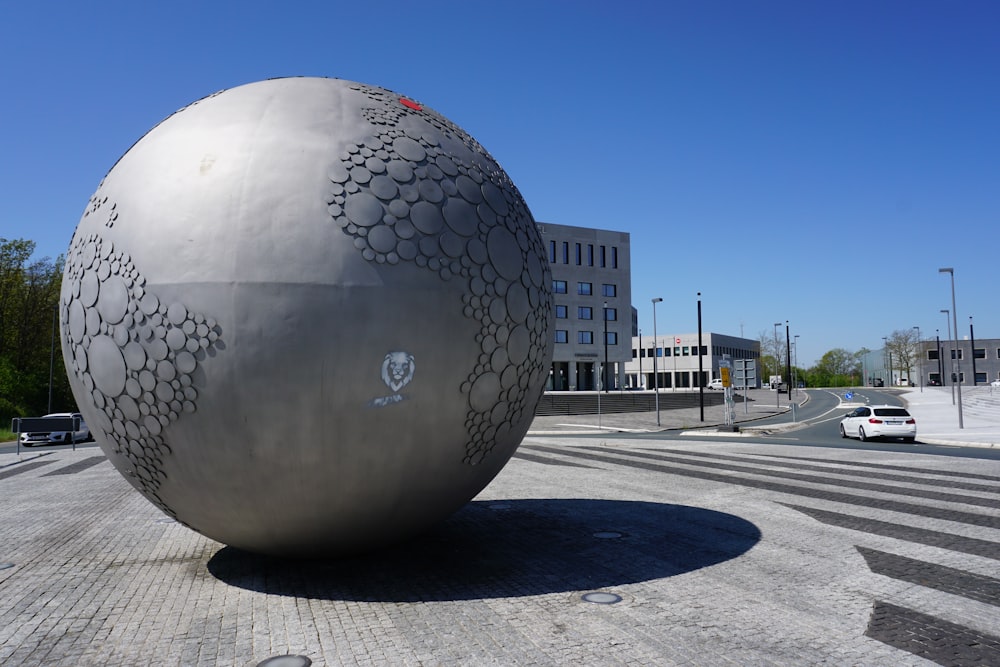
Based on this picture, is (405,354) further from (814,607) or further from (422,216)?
(814,607)

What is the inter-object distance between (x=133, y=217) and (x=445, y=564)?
15.0 ft

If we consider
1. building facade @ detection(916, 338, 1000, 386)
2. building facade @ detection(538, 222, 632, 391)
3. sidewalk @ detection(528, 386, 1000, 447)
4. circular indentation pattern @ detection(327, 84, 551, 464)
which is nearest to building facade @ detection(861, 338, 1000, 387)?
building facade @ detection(916, 338, 1000, 386)

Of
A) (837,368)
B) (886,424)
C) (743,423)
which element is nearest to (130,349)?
(886,424)

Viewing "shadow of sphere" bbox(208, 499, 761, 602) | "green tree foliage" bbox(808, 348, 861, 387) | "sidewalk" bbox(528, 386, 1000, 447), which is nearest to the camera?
"shadow of sphere" bbox(208, 499, 761, 602)

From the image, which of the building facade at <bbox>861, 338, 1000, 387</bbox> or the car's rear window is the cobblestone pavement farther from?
the building facade at <bbox>861, 338, 1000, 387</bbox>

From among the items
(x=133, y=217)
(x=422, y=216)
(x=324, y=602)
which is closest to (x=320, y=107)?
(x=422, y=216)

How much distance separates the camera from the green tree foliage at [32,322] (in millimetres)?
49781

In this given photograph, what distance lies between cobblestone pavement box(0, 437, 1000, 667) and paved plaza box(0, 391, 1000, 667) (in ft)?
0.09

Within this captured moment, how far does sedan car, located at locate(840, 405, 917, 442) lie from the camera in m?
25.7

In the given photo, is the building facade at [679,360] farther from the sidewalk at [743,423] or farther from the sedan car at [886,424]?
the sedan car at [886,424]

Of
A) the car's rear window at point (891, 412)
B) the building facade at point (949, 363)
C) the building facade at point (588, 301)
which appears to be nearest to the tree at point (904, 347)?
the building facade at point (949, 363)

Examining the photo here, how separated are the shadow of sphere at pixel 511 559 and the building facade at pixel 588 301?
204 feet

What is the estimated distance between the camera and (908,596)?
20.3ft

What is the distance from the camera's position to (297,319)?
215 inches
